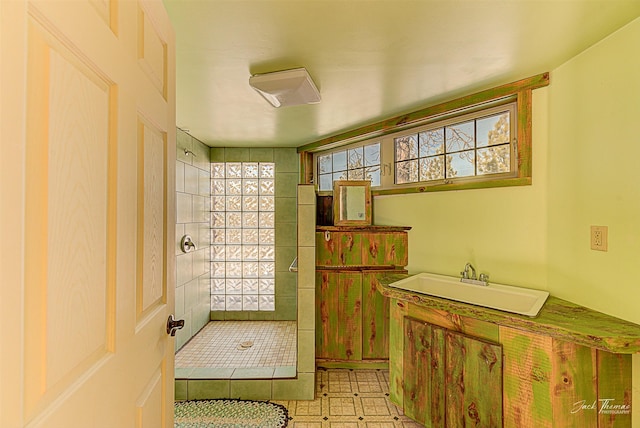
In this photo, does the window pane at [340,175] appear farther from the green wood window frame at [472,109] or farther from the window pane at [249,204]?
the window pane at [249,204]

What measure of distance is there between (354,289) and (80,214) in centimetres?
215

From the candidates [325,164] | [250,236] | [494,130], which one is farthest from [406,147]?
[250,236]

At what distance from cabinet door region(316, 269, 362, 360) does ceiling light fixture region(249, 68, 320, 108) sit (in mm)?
1380

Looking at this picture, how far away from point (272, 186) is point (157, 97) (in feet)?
8.62

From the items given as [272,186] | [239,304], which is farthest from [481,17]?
[239,304]

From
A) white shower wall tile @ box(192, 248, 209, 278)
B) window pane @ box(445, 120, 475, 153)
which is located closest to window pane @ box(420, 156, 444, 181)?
window pane @ box(445, 120, 475, 153)

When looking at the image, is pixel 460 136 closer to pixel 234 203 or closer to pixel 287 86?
pixel 287 86

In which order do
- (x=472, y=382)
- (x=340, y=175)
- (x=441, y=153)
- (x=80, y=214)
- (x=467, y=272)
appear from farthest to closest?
1. (x=340, y=175)
2. (x=441, y=153)
3. (x=467, y=272)
4. (x=472, y=382)
5. (x=80, y=214)

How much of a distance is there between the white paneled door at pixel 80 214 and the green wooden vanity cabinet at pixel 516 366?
1.39 m

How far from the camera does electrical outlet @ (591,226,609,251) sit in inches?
53.8

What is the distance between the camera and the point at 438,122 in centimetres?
230

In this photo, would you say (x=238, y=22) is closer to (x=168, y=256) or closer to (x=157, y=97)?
(x=157, y=97)

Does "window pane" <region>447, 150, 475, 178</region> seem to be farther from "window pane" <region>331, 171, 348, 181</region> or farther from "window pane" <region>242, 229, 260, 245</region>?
"window pane" <region>242, 229, 260, 245</region>

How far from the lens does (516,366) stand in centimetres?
136
